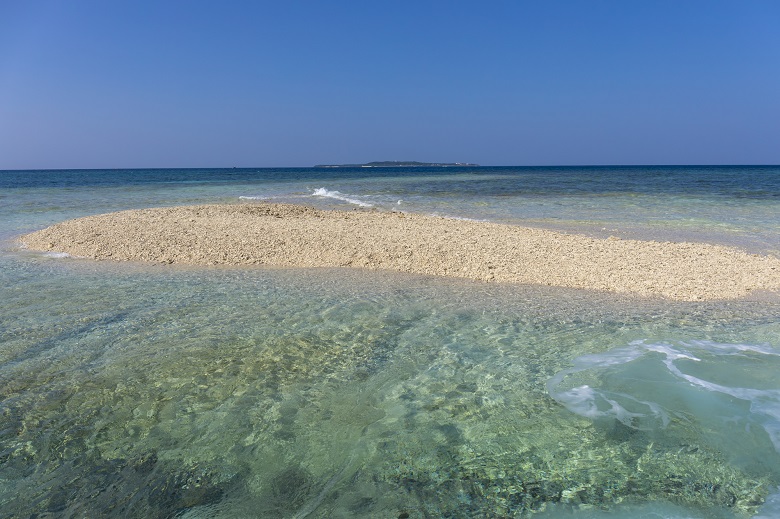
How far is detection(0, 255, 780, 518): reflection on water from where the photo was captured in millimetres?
Result: 3322

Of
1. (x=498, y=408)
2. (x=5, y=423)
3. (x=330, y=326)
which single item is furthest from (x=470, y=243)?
(x=5, y=423)

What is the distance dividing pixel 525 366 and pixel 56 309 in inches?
250

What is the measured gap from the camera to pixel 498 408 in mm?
4441

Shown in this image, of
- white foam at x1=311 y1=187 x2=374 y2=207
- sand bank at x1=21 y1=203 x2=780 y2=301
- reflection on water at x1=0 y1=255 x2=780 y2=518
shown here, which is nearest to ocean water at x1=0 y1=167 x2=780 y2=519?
reflection on water at x1=0 y1=255 x2=780 y2=518

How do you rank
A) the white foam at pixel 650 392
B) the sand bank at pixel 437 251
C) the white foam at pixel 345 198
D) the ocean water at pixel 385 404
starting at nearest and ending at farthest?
1. the ocean water at pixel 385 404
2. the white foam at pixel 650 392
3. the sand bank at pixel 437 251
4. the white foam at pixel 345 198

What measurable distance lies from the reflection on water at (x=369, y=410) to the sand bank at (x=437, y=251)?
1.44 metres

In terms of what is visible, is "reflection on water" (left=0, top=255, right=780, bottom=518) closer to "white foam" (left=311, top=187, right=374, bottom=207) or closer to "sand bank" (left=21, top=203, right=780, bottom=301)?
"sand bank" (left=21, top=203, right=780, bottom=301)

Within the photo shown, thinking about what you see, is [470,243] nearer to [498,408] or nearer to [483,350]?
[483,350]

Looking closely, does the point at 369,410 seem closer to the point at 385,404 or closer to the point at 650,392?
the point at 385,404

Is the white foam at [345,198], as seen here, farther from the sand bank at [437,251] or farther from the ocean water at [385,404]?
the ocean water at [385,404]

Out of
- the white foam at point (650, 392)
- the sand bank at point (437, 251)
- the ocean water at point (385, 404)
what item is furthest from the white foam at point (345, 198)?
the white foam at point (650, 392)

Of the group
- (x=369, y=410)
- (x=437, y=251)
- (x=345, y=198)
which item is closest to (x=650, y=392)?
(x=369, y=410)

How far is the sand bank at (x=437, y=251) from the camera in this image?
8.70m

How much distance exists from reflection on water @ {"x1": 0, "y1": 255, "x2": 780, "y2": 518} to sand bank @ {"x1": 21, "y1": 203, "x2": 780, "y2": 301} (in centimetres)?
144
